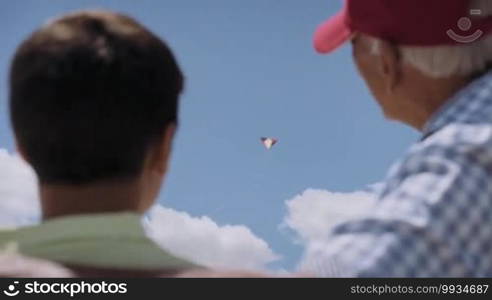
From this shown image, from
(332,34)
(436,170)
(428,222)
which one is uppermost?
(332,34)

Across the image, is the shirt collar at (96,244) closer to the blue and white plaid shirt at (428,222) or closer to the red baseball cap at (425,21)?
the blue and white plaid shirt at (428,222)

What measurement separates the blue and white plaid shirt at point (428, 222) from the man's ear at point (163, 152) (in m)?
0.44

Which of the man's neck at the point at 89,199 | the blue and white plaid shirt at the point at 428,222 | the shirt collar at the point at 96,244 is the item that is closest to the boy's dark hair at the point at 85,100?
the man's neck at the point at 89,199

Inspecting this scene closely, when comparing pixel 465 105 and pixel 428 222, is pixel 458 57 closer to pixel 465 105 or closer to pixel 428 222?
pixel 465 105

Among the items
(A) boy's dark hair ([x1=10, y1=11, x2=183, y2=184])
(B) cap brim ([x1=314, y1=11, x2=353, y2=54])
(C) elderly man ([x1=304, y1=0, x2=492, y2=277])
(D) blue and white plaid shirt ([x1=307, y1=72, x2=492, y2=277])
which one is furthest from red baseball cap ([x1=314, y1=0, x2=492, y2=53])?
(A) boy's dark hair ([x1=10, y1=11, x2=183, y2=184])

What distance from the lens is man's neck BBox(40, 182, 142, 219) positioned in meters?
1.95

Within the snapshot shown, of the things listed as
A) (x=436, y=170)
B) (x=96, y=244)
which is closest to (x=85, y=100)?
(x=96, y=244)

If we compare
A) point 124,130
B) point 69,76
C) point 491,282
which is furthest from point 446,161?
point 69,76

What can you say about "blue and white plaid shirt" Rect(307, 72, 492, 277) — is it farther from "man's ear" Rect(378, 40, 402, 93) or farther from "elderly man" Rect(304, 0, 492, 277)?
"man's ear" Rect(378, 40, 402, 93)

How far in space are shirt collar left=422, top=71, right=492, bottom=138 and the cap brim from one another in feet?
1.42

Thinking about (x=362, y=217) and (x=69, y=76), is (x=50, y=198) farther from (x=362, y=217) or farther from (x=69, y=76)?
(x=362, y=217)

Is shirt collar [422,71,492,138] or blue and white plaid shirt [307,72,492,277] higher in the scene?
shirt collar [422,71,492,138]

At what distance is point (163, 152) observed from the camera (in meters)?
2.17

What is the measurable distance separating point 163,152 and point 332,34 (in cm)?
69
